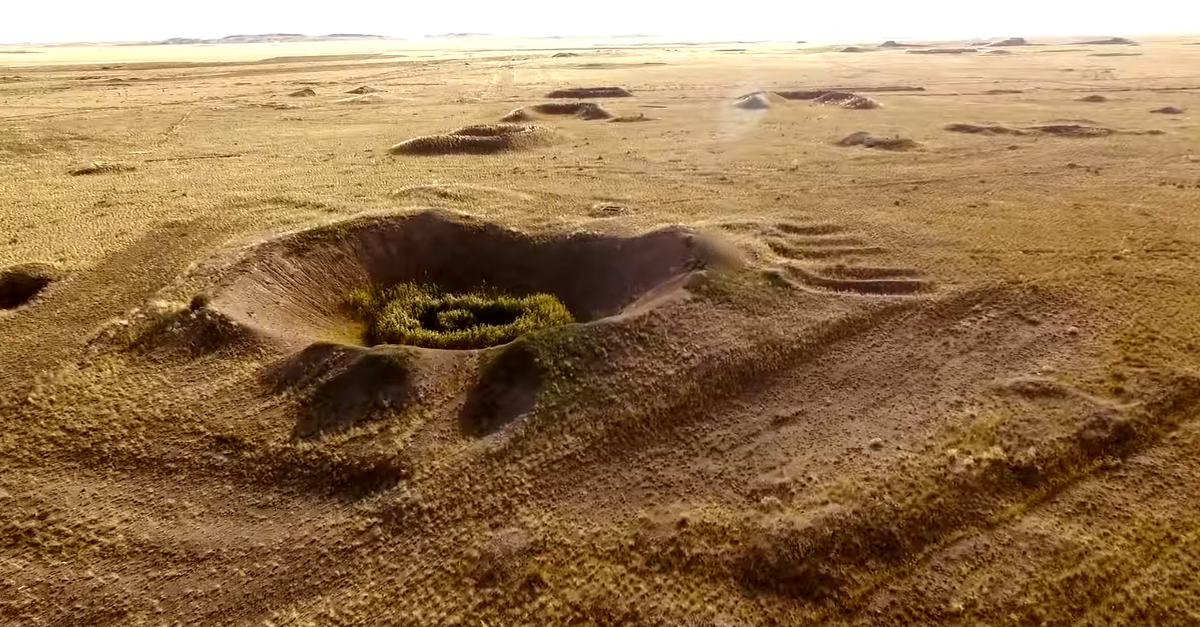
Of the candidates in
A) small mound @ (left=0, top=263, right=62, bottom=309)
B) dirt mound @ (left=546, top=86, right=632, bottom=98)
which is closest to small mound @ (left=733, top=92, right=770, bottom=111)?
dirt mound @ (left=546, top=86, right=632, bottom=98)

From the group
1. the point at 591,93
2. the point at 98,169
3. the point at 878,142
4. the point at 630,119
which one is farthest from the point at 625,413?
the point at 591,93

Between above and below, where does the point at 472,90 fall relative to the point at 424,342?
above

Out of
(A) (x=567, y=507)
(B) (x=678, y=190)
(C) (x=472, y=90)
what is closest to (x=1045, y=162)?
(B) (x=678, y=190)

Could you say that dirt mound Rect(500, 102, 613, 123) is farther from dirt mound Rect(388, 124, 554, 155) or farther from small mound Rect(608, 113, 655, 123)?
dirt mound Rect(388, 124, 554, 155)

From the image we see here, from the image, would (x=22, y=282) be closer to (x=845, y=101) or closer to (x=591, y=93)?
(x=591, y=93)

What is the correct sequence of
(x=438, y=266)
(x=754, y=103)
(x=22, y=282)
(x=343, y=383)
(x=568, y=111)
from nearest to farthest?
(x=343, y=383)
(x=22, y=282)
(x=438, y=266)
(x=568, y=111)
(x=754, y=103)

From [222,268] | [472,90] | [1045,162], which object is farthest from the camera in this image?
[472,90]

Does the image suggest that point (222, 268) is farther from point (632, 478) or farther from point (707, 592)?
point (707, 592)
